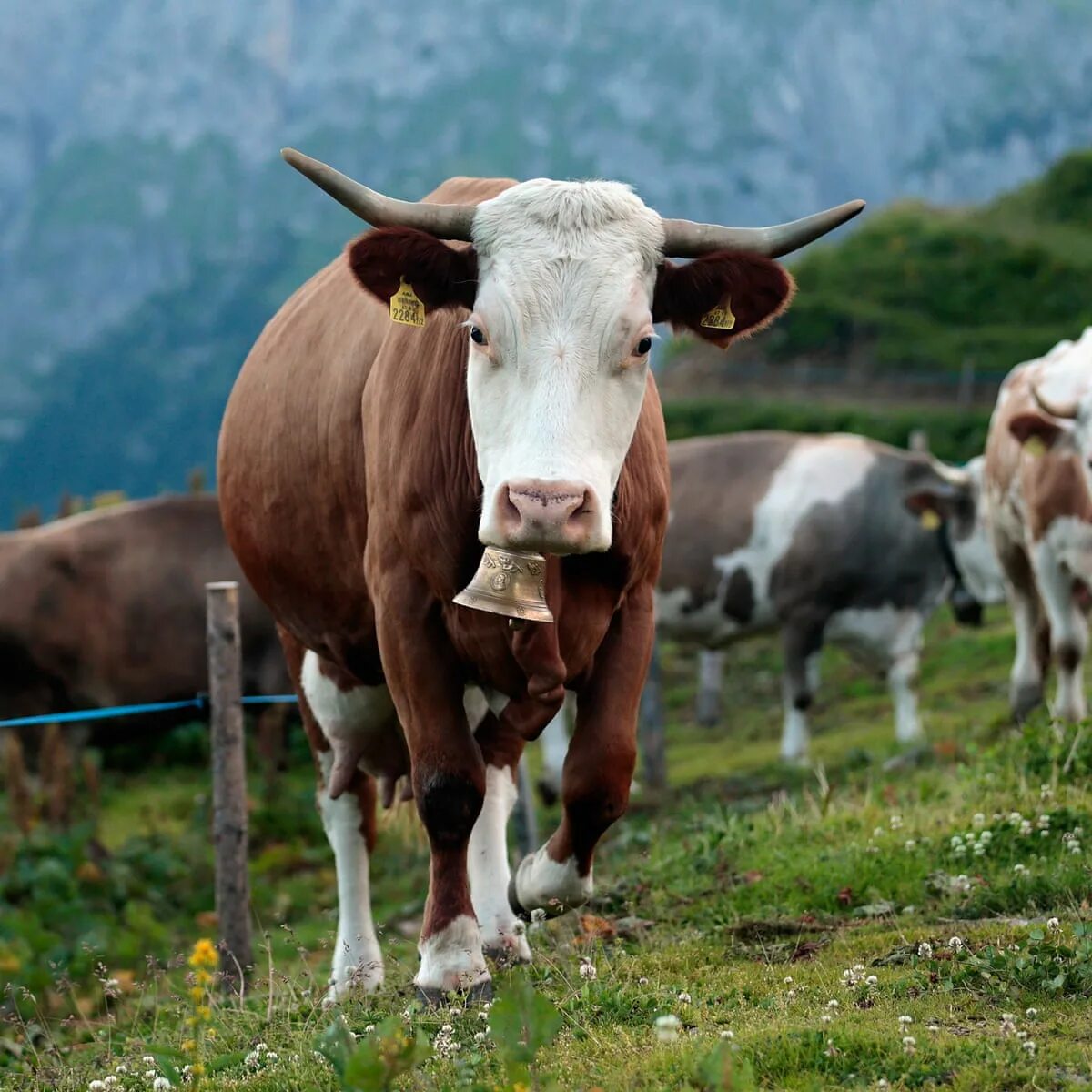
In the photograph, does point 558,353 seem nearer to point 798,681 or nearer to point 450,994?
point 450,994

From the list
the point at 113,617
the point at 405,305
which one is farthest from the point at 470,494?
the point at 113,617

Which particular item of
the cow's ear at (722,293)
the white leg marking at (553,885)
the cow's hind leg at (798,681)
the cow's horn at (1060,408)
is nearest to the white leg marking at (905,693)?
the cow's hind leg at (798,681)

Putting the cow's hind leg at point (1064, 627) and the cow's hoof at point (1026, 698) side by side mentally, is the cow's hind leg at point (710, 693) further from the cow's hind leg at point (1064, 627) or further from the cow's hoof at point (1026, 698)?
the cow's hind leg at point (1064, 627)

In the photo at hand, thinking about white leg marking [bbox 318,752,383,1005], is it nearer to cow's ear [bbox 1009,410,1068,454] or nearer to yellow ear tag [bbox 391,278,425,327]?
yellow ear tag [bbox 391,278,425,327]

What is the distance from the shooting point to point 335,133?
54.1 meters

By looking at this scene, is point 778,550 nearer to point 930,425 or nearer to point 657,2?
point 930,425

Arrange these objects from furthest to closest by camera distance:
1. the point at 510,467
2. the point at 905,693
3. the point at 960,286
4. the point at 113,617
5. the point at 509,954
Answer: the point at 960,286 < the point at 905,693 < the point at 113,617 < the point at 509,954 < the point at 510,467

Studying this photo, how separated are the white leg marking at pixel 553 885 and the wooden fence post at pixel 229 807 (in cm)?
206

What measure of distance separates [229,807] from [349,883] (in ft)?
3.03

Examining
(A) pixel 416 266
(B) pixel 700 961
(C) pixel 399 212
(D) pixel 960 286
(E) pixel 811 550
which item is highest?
(D) pixel 960 286

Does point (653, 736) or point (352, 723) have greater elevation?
point (352, 723)

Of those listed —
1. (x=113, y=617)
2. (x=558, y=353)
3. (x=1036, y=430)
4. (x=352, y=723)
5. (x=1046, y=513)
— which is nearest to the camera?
(x=558, y=353)

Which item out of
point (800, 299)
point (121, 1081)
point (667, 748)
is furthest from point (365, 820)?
point (800, 299)

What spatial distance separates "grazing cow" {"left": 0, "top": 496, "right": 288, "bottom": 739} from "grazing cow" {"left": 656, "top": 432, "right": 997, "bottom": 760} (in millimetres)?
3393
